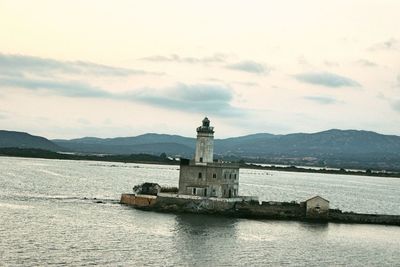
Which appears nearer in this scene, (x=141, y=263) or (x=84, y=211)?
(x=141, y=263)

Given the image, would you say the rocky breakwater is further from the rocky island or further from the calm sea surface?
the calm sea surface

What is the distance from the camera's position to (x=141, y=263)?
133 ft

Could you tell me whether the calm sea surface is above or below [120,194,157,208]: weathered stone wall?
below

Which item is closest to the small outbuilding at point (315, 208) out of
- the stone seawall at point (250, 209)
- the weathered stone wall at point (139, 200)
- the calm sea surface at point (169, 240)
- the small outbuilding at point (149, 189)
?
the stone seawall at point (250, 209)

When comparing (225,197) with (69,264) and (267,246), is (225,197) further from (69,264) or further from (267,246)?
(69,264)

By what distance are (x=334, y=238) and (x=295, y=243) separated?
570 centimetres

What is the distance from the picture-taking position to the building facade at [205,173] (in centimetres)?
6862

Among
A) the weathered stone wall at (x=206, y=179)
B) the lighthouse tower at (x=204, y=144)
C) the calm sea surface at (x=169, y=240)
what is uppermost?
the lighthouse tower at (x=204, y=144)

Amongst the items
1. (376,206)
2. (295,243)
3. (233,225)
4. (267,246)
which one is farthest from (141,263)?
(376,206)

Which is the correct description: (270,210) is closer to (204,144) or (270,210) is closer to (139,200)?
(204,144)

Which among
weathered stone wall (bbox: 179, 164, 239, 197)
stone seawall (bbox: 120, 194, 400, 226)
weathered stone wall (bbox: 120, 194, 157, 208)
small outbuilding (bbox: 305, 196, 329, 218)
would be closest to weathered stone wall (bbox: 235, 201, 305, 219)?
stone seawall (bbox: 120, 194, 400, 226)

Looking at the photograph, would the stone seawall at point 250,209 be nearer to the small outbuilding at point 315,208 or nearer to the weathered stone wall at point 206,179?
the small outbuilding at point 315,208

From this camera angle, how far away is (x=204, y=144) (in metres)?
69.9

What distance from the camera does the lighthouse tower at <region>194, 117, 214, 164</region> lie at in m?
69.8
